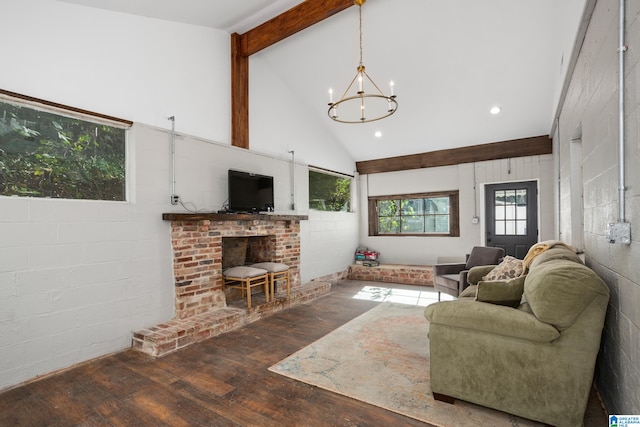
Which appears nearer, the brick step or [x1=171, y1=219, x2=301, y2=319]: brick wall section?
the brick step

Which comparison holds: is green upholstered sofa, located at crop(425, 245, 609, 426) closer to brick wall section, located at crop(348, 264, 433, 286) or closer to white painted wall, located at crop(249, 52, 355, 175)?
white painted wall, located at crop(249, 52, 355, 175)

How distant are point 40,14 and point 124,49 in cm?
66

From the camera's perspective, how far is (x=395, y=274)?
6.31 metres

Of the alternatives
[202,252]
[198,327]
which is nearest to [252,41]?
[202,252]

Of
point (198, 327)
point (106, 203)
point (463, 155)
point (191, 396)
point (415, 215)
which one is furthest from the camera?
point (415, 215)

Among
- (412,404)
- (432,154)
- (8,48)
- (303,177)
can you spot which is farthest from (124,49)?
(432,154)

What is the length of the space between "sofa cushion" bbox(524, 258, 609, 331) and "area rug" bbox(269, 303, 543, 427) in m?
0.71

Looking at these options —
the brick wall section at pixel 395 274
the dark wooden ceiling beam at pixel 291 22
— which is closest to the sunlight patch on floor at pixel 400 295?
the brick wall section at pixel 395 274

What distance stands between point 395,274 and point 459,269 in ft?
6.13

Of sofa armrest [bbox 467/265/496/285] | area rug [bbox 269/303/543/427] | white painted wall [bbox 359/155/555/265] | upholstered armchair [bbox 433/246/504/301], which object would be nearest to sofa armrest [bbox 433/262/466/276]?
upholstered armchair [bbox 433/246/504/301]

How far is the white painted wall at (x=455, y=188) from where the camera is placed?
215 inches

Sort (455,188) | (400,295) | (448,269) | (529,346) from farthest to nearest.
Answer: (455,188) → (400,295) → (448,269) → (529,346)

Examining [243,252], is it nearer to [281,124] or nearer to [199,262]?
[199,262]
